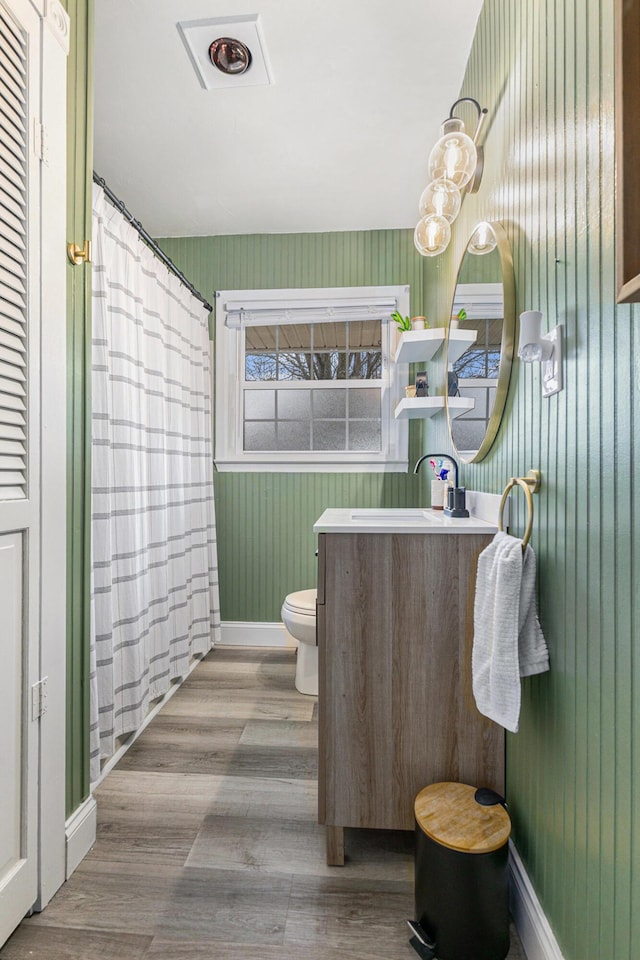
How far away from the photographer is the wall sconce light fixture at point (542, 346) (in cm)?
100

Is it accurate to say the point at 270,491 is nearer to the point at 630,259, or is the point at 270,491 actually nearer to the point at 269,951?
the point at 269,951

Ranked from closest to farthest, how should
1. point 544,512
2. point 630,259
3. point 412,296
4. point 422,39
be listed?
point 630,259
point 544,512
point 422,39
point 412,296

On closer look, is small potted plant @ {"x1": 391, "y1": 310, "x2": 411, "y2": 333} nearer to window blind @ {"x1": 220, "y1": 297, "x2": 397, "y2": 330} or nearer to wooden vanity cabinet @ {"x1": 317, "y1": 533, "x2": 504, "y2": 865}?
window blind @ {"x1": 220, "y1": 297, "x2": 397, "y2": 330}

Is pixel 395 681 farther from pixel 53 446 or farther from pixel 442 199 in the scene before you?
pixel 442 199

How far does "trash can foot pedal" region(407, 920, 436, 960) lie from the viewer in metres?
1.10

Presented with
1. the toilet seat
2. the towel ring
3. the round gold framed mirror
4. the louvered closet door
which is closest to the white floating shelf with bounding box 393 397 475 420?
the round gold framed mirror

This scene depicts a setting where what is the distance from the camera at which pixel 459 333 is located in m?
1.88

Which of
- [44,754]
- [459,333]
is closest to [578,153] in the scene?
[459,333]

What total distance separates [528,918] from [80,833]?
3.81 ft

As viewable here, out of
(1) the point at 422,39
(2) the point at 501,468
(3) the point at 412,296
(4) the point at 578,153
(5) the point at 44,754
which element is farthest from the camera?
(3) the point at 412,296

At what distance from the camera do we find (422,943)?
111 cm

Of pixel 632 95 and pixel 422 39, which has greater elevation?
Result: pixel 422 39

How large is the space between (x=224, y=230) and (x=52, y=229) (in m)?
2.01

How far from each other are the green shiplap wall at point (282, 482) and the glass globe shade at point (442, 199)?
123 cm
